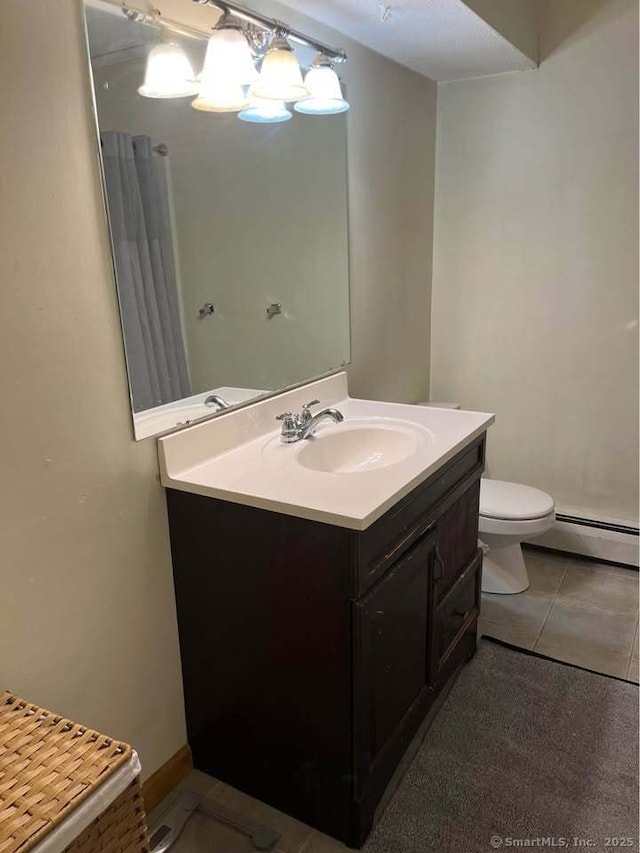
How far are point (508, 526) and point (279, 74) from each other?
1.72 meters

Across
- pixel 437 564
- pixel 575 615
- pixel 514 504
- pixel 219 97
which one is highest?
pixel 219 97

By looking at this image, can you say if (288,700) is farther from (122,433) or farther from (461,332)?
(461,332)

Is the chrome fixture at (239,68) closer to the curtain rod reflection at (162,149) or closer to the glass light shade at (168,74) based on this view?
the glass light shade at (168,74)

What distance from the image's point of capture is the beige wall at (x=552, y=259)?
2420mm

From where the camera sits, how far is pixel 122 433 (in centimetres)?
140

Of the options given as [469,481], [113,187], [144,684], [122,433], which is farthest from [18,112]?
[469,481]

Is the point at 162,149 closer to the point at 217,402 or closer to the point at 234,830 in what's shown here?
the point at 217,402

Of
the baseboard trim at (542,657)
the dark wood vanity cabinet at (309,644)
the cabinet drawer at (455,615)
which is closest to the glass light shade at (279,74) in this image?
the dark wood vanity cabinet at (309,644)

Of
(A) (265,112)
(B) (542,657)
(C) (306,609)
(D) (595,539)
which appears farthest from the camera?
(D) (595,539)

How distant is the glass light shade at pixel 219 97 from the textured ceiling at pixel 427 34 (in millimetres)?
331

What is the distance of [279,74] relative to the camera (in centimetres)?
161

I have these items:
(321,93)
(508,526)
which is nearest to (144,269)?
(321,93)

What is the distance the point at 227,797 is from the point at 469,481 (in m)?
1.10

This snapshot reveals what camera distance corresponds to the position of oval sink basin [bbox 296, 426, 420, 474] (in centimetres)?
182
